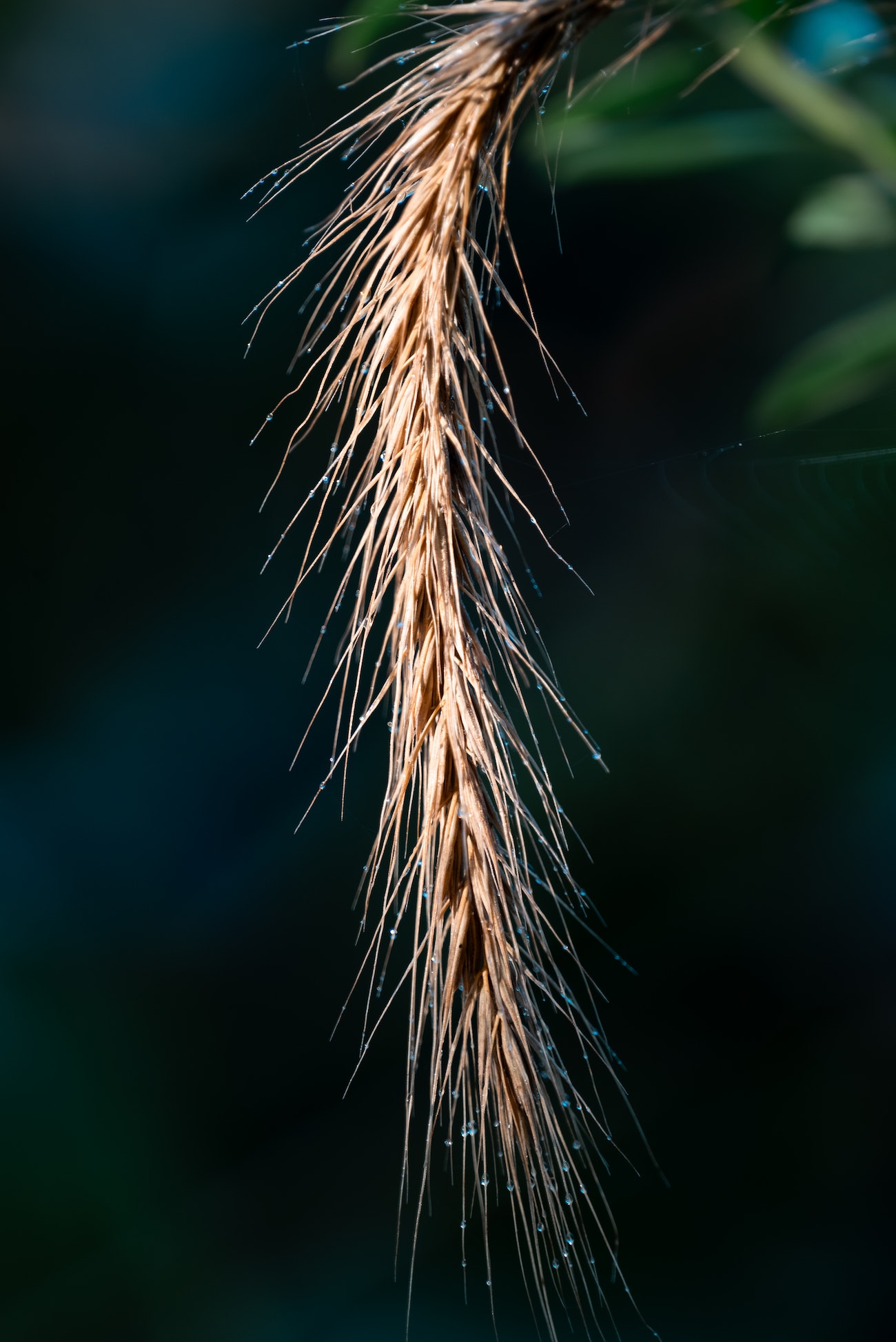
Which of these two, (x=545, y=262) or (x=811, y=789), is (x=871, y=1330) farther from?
(x=545, y=262)

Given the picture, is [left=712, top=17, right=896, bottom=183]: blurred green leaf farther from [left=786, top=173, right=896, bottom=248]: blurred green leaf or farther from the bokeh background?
the bokeh background

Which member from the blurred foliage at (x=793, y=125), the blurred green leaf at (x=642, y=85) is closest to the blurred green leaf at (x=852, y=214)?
the blurred foliage at (x=793, y=125)

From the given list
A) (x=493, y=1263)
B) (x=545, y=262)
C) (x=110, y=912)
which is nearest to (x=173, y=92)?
(x=545, y=262)

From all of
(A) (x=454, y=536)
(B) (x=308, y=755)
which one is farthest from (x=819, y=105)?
(B) (x=308, y=755)

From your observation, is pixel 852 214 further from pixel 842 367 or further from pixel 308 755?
pixel 308 755

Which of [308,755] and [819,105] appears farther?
[308,755]

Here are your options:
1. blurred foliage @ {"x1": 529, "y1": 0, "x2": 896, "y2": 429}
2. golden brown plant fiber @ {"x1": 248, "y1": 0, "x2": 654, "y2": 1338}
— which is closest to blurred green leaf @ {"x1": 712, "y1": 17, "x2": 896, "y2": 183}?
blurred foliage @ {"x1": 529, "y1": 0, "x2": 896, "y2": 429}
